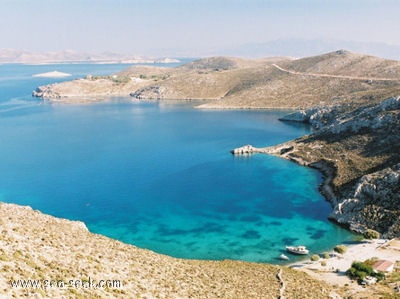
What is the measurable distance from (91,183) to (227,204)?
1533 inches

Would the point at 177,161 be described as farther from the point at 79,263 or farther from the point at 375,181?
the point at 79,263

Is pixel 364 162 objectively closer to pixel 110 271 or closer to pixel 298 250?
pixel 298 250

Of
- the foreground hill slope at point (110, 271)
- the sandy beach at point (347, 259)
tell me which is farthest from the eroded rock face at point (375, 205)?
the foreground hill slope at point (110, 271)

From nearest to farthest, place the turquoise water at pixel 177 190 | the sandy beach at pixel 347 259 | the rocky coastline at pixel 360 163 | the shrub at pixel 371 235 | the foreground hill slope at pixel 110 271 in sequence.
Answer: the foreground hill slope at pixel 110 271 → the sandy beach at pixel 347 259 → the shrub at pixel 371 235 → the turquoise water at pixel 177 190 → the rocky coastline at pixel 360 163

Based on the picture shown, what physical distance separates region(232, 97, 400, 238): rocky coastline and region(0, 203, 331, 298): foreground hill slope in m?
28.1

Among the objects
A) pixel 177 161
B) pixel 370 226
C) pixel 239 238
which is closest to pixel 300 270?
pixel 239 238

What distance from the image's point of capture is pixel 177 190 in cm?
10081

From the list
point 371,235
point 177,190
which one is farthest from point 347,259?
point 177,190

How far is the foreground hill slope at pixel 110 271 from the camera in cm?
2864

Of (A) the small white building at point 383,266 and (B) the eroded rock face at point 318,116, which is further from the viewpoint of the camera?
(B) the eroded rock face at point 318,116

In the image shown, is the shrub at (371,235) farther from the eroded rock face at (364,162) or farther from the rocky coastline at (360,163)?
the eroded rock face at (364,162)

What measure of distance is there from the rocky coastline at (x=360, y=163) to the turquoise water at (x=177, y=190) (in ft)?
13.0

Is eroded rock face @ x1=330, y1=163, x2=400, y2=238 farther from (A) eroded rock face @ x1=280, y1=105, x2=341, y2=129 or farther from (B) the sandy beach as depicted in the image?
(A) eroded rock face @ x1=280, y1=105, x2=341, y2=129

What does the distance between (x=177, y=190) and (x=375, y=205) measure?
153 ft
